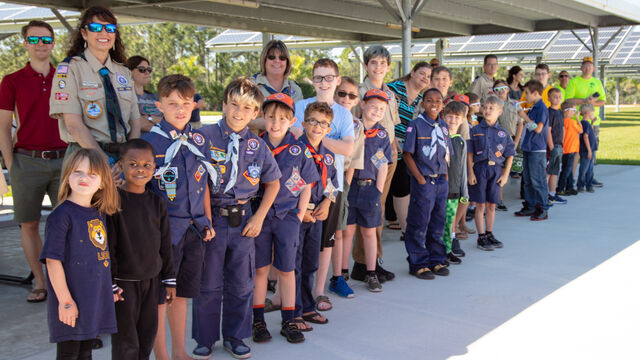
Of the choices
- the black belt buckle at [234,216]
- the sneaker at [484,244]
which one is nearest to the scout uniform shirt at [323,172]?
the black belt buckle at [234,216]

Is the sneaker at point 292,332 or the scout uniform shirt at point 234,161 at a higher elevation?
the scout uniform shirt at point 234,161

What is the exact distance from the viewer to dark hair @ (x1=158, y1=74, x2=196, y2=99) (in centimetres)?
311

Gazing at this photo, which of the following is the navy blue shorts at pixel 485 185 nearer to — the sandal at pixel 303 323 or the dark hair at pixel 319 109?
the dark hair at pixel 319 109

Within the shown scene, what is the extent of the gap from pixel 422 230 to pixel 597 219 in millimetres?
3735

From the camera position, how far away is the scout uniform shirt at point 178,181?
3.06 meters

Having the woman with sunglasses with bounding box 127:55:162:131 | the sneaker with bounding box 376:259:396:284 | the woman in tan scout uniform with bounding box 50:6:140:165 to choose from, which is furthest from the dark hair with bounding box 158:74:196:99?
the sneaker with bounding box 376:259:396:284

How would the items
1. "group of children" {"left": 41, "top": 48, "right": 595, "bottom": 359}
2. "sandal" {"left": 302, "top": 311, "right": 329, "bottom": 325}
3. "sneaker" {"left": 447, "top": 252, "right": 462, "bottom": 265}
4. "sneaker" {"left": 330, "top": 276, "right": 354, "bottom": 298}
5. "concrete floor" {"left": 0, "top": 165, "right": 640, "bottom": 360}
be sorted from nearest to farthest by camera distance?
"group of children" {"left": 41, "top": 48, "right": 595, "bottom": 359} → "concrete floor" {"left": 0, "top": 165, "right": 640, "bottom": 360} → "sandal" {"left": 302, "top": 311, "right": 329, "bottom": 325} → "sneaker" {"left": 330, "top": 276, "right": 354, "bottom": 298} → "sneaker" {"left": 447, "top": 252, "right": 462, "bottom": 265}

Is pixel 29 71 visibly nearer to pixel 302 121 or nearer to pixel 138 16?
pixel 302 121

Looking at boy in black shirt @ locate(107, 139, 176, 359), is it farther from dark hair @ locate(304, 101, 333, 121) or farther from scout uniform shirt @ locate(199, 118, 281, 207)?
dark hair @ locate(304, 101, 333, 121)

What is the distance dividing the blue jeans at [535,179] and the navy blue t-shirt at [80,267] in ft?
21.4

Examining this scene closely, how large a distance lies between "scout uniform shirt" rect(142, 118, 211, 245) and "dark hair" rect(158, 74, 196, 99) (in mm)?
171

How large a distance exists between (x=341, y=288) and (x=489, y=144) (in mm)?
2687

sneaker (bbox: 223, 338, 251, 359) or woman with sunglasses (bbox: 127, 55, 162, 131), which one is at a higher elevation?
woman with sunglasses (bbox: 127, 55, 162, 131)

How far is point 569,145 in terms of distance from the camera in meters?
9.48
